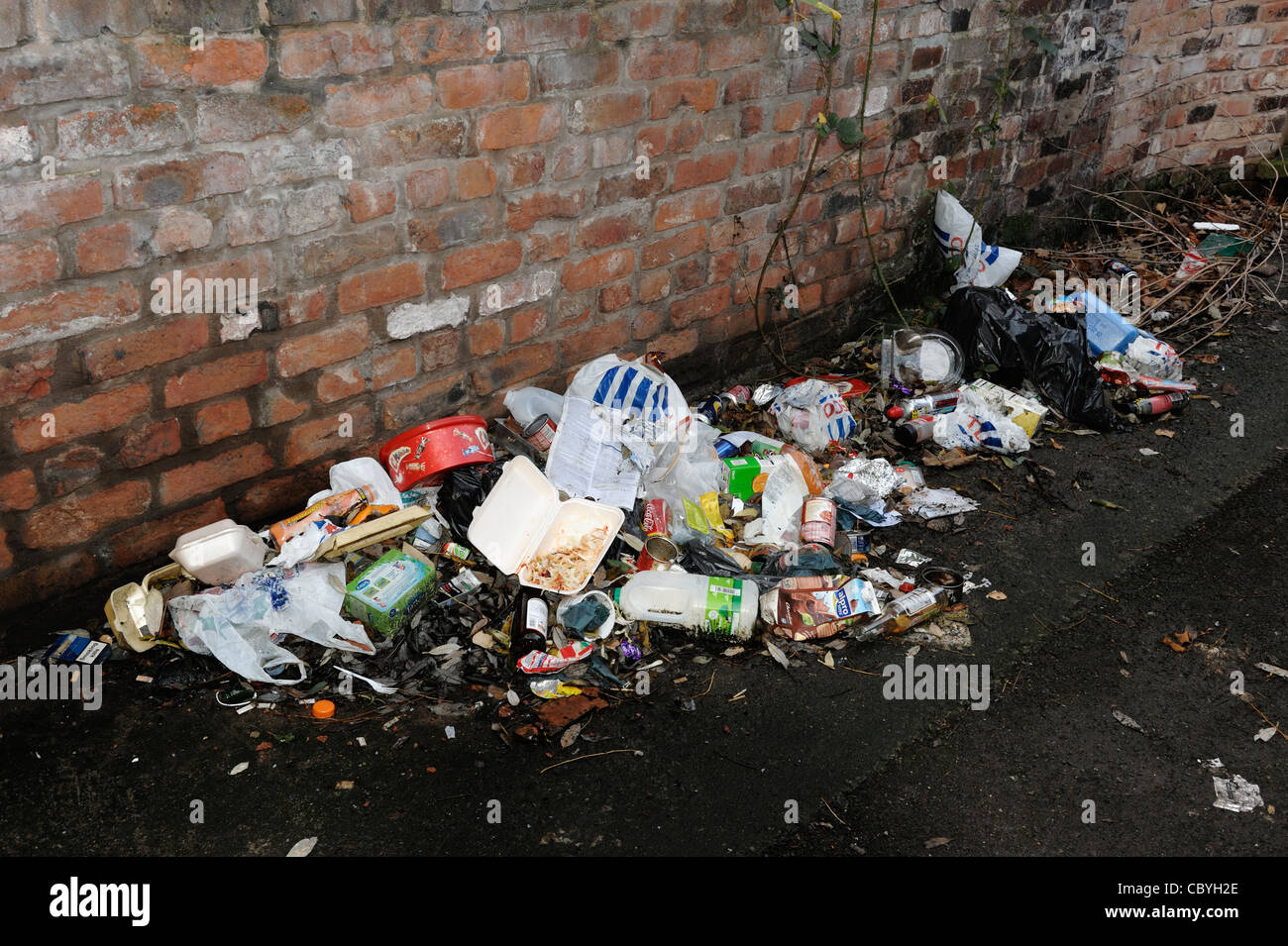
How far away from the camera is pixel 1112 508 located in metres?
3.71

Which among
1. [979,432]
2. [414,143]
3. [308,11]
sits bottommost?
[979,432]

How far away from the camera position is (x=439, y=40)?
2920 millimetres

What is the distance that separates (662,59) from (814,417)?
146cm

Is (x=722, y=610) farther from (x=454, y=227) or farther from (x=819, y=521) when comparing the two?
(x=454, y=227)

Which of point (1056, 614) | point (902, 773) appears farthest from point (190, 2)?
point (1056, 614)

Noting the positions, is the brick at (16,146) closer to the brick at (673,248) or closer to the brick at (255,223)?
the brick at (255,223)

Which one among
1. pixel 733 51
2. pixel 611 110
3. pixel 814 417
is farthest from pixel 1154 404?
pixel 611 110

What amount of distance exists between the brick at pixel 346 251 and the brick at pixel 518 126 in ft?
1.42

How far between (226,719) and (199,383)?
3.10ft

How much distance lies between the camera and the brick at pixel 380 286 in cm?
304

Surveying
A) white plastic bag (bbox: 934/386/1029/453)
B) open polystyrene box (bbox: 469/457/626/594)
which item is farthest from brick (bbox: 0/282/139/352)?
white plastic bag (bbox: 934/386/1029/453)

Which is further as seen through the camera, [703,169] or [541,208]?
[703,169]

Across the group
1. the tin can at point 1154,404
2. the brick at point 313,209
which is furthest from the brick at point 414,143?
the tin can at point 1154,404

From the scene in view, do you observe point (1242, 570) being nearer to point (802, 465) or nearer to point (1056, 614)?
point (1056, 614)
